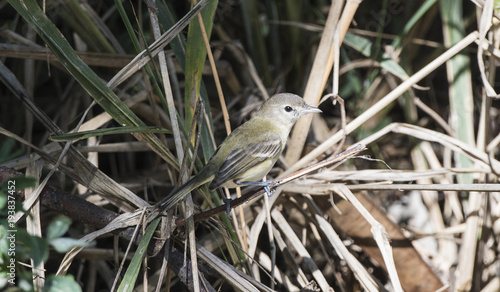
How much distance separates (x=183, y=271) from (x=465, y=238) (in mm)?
1524

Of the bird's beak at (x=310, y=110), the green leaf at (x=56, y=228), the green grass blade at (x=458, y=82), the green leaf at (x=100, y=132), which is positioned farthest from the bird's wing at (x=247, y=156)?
the green grass blade at (x=458, y=82)

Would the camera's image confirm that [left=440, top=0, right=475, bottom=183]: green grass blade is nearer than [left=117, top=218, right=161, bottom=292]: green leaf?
No

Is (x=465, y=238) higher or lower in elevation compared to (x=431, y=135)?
lower

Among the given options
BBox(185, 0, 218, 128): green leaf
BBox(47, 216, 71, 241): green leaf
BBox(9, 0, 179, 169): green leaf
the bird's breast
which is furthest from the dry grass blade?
BBox(47, 216, 71, 241): green leaf

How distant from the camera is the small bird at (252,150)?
2.11 metres

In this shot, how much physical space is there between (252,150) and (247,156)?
1.8 inches

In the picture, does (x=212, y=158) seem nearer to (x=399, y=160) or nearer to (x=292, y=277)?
(x=292, y=277)

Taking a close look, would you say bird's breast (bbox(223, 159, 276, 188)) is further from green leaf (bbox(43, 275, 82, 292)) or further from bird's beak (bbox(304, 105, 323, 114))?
green leaf (bbox(43, 275, 82, 292))

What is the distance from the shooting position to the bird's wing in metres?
2.18

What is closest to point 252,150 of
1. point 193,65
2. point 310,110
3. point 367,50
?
point 310,110

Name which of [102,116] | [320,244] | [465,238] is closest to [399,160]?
[465,238]

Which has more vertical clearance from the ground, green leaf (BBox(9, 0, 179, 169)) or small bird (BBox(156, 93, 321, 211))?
green leaf (BBox(9, 0, 179, 169))

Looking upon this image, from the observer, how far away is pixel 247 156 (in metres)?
2.38

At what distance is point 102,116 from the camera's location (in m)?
2.54
